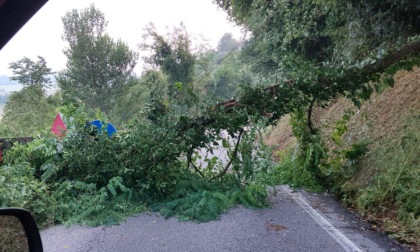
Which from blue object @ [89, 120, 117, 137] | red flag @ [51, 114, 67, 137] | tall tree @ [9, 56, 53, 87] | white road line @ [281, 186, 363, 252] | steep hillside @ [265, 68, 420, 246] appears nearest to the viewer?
white road line @ [281, 186, 363, 252]

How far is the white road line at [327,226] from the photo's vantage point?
5.20 m

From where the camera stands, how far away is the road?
5.29 meters

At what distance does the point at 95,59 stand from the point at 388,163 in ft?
110

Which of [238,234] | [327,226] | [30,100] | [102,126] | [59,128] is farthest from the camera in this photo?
[30,100]

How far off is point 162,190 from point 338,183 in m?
3.79

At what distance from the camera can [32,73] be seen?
107 feet

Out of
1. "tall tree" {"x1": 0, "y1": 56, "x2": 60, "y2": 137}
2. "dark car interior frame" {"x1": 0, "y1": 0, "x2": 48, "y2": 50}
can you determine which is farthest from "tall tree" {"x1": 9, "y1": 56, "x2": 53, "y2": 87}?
"dark car interior frame" {"x1": 0, "y1": 0, "x2": 48, "y2": 50}

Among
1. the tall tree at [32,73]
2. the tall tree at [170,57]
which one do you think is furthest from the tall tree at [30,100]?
the tall tree at [170,57]

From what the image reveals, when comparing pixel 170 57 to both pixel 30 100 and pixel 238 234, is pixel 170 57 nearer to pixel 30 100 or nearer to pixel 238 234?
Result: pixel 30 100

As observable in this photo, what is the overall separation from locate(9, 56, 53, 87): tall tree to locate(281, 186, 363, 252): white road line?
1112 inches

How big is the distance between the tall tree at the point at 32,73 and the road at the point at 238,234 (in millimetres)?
28336

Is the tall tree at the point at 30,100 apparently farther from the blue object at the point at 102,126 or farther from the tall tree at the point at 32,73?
the blue object at the point at 102,126

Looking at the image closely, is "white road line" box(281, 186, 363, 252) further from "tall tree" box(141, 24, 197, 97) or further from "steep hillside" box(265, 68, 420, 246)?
"tall tree" box(141, 24, 197, 97)

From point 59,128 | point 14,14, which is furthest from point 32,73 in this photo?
point 14,14
